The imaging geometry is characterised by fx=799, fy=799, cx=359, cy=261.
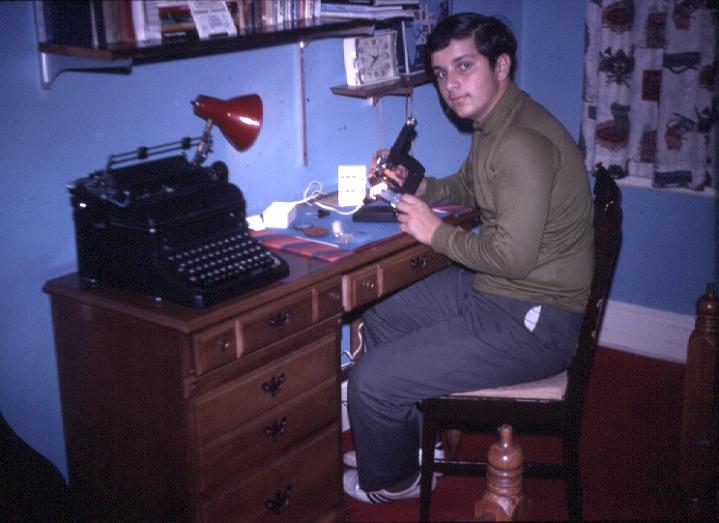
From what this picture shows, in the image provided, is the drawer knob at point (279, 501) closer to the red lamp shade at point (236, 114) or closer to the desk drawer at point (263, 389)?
the desk drawer at point (263, 389)

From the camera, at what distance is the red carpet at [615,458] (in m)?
2.69

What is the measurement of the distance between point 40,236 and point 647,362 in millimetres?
2801

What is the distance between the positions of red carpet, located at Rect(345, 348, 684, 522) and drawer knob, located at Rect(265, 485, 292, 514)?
17.9 inches

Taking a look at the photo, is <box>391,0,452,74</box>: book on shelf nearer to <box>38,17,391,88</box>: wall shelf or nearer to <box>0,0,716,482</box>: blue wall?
<box>0,0,716,482</box>: blue wall

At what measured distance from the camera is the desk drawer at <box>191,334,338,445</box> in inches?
77.9

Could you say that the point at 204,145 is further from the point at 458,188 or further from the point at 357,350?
the point at 357,350

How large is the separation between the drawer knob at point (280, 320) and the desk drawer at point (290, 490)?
397 millimetres

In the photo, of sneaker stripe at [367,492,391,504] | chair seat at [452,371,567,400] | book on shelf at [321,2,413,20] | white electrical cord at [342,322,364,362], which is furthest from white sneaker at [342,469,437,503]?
book on shelf at [321,2,413,20]

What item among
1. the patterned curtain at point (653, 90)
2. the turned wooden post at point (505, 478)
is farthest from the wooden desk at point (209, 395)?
the patterned curtain at point (653, 90)

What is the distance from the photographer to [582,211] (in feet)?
8.07

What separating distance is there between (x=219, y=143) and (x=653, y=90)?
1989 millimetres

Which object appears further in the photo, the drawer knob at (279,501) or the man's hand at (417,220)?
the man's hand at (417,220)

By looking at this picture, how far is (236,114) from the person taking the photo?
2477mm

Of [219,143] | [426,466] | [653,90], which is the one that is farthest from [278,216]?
[653,90]
